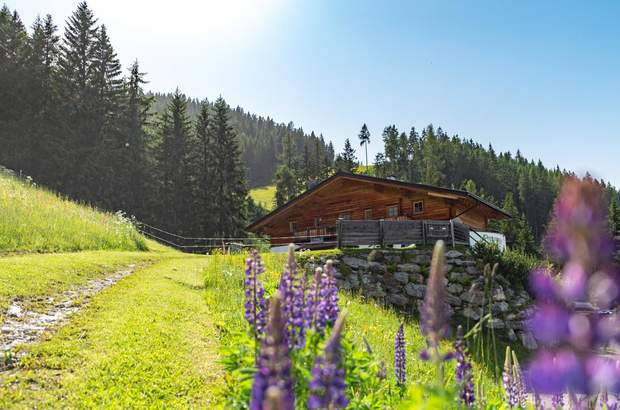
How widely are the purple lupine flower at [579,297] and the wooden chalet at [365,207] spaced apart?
19.2 metres

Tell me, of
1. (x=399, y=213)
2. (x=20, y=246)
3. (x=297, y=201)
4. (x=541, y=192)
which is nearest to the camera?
(x=20, y=246)

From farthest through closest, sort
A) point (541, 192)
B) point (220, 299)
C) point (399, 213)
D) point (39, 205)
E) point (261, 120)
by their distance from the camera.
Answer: point (261, 120), point (541, 192), point (399, 213), point (39, 205), point (220, 299)

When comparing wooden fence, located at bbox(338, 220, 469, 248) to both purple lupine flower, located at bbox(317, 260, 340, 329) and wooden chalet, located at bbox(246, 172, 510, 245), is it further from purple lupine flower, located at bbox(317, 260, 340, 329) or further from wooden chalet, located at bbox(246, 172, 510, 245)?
purple lupine flower, located at bbox(317, 260, 340, 329)

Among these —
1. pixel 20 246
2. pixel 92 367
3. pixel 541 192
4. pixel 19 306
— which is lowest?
pixel 92 367

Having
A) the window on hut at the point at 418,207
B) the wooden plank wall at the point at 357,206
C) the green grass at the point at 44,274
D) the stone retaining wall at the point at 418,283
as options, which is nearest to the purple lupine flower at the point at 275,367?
the green grass at the point at 44,274

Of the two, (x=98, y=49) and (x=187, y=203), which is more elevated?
(x=98, y=49)

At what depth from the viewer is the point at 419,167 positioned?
115m

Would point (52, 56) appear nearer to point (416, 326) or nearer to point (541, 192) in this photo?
point (416, 326)

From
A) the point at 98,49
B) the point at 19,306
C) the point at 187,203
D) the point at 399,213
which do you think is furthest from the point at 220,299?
the point at 98,49

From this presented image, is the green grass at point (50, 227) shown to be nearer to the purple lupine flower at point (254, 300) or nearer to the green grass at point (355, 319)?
the green grass at point (355, 319)

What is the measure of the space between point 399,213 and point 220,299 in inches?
681

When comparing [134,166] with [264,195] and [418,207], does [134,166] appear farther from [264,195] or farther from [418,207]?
[264,195]

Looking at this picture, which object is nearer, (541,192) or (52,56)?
(52,56)

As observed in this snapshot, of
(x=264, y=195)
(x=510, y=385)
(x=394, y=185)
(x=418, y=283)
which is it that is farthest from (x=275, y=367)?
(x=264, y=195)
